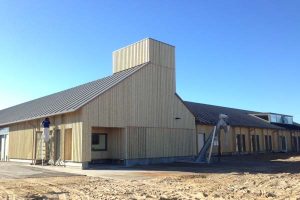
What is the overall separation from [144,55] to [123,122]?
578cm

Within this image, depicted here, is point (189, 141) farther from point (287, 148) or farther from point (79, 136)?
point (287, 148)

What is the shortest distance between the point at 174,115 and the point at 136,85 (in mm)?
4484

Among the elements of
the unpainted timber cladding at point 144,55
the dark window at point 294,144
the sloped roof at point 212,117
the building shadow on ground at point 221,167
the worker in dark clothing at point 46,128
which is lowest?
the building shadow on ground at point 221,167

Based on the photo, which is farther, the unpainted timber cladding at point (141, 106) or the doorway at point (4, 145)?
the doorway at point (4, 145)

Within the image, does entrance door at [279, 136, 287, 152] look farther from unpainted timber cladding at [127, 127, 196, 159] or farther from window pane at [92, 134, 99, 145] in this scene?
window pane at [92, 134, 99, 145]

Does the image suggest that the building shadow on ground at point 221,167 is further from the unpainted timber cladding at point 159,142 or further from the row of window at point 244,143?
the row of window at point 244,143

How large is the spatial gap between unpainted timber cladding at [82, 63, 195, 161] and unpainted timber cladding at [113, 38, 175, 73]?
2.07 ft

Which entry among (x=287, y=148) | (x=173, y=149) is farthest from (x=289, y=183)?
(x=287, y=148)

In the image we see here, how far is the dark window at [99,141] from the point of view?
25.2m

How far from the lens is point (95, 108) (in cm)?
2262

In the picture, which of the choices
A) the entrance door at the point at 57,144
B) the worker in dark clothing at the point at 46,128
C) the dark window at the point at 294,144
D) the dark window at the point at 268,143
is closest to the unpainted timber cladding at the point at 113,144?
the entrance door at the point at 57,144

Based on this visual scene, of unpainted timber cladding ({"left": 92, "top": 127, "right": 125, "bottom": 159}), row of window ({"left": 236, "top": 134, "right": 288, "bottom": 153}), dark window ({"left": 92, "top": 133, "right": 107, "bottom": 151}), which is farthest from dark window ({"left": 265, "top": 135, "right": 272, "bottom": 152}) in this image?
dark window ({"left": 92, "top": 133, "right": 107, "bottom": 151})

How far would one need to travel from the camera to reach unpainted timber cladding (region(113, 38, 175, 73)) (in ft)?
88.4

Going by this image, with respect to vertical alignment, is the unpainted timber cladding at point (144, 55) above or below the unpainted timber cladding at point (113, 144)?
above
